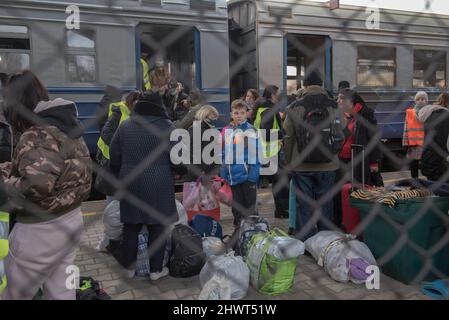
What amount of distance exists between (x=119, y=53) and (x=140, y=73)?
413 millimetres

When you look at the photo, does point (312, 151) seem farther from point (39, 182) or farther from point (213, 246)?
point (39, 182)

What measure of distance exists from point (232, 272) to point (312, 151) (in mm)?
1388

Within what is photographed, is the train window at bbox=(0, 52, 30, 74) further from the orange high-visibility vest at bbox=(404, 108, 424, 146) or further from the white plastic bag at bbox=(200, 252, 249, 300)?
the orange high-visibility vest at bbox=(404, 108, 424, 146)

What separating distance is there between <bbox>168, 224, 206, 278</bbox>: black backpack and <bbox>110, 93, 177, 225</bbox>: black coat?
9.8 inches

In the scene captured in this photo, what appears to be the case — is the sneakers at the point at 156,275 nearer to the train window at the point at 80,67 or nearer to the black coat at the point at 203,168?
the black coat at the point at 203,168

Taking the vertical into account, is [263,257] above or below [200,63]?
below

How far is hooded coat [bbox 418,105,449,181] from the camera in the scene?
4.02 metres

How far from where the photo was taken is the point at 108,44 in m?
5.82

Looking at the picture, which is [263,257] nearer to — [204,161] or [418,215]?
[418,215]

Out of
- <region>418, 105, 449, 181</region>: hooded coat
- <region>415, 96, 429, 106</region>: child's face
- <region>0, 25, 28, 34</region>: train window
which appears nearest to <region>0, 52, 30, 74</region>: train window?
<region>0, 25, 28, 34</region>: train window

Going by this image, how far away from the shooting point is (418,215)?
2.93m

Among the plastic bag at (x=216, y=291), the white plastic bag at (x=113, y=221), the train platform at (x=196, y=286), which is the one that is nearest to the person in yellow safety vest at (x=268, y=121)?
the train platform at (x=196, y=286)

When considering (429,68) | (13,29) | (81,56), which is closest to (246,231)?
(81,56)
